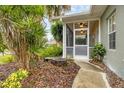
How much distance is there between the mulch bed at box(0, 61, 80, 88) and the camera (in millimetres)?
5578

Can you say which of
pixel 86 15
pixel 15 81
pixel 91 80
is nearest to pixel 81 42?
pixel 86 15

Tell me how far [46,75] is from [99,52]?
2918 millimetres

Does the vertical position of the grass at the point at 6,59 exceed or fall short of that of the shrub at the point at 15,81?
it exceeds it

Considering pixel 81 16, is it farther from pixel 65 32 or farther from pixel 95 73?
pixel 95 73

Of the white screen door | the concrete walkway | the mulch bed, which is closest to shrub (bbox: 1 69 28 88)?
the mulch bed

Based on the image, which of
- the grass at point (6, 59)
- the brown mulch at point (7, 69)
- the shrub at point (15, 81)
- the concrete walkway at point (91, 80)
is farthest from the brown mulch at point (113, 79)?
the grass at point (6, 59)

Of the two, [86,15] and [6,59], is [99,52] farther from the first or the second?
[6,59]

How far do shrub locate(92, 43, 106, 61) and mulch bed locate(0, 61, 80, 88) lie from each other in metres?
1.33

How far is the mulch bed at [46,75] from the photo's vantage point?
18.3ft

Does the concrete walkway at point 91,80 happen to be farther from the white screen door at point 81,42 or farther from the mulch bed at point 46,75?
the white screen door at point 81,42

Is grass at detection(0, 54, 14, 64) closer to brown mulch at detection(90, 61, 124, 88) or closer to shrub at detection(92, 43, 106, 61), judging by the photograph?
brown mulch at detection(90, 61, 124, 88)

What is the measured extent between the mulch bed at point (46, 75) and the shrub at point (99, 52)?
1.33 meters

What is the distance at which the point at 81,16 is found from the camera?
945 centimetres

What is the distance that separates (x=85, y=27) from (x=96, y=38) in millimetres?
669
